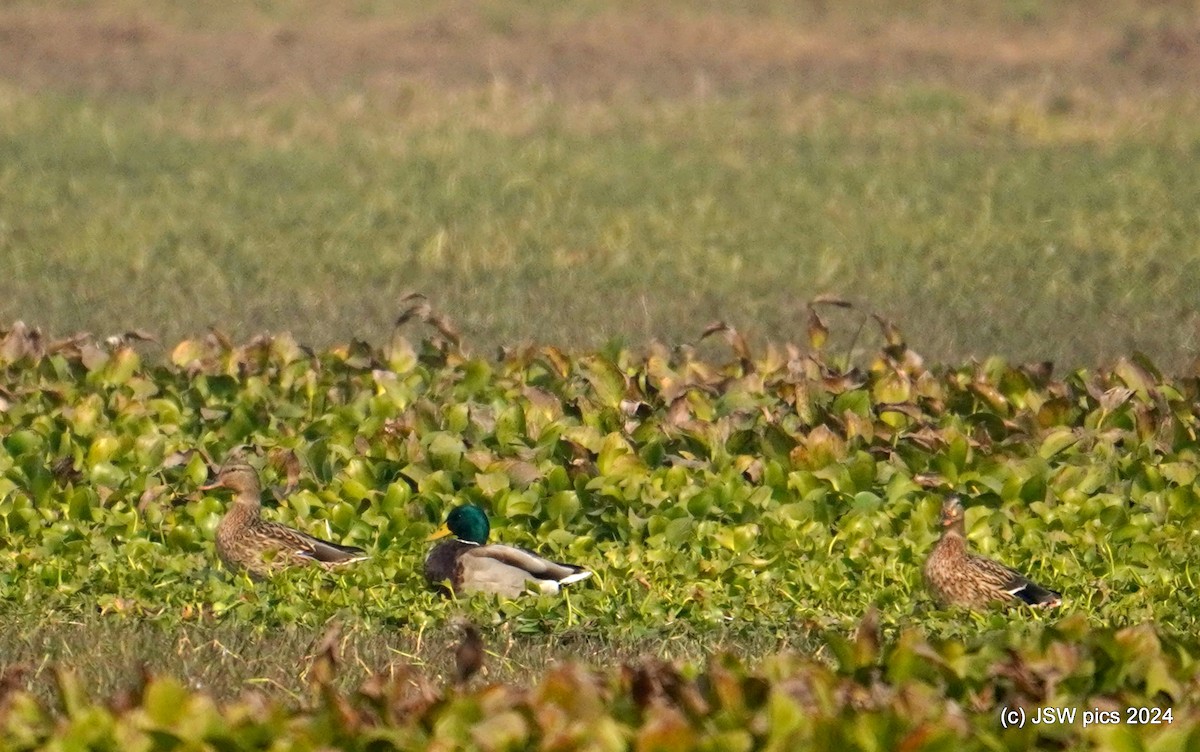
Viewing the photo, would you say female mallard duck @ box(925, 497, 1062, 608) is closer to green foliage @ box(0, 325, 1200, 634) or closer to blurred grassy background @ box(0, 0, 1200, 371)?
green foliage @ box(0, 325, 1200, 634)

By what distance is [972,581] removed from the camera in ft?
22.4

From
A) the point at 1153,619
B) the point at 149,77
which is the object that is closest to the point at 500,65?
the point at 149,77

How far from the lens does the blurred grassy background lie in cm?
1276

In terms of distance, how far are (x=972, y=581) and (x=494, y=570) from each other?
1.44 meters

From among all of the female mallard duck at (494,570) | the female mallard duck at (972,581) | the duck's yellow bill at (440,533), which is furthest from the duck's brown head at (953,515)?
the duck's yellow bill at (440,533)

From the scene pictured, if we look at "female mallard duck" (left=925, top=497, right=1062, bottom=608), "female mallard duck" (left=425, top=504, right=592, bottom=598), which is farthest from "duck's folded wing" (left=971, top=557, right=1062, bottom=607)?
"female mallard duck" (left=425, top=504, right=592, bottom=598)

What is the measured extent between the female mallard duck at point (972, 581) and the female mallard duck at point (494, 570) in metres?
1.06

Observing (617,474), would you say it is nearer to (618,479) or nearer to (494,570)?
(618,479)

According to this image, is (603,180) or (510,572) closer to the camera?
(510,572)

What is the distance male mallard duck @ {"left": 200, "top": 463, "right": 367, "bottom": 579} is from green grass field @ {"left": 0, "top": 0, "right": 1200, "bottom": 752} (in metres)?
0.11

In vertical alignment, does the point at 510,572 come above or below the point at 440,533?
above

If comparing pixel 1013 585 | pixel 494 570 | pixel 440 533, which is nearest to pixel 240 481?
pixel 440 533

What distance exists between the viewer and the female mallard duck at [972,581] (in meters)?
6.81

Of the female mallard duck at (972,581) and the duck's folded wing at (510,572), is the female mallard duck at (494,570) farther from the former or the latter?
the female mallard duck at (972,581)
